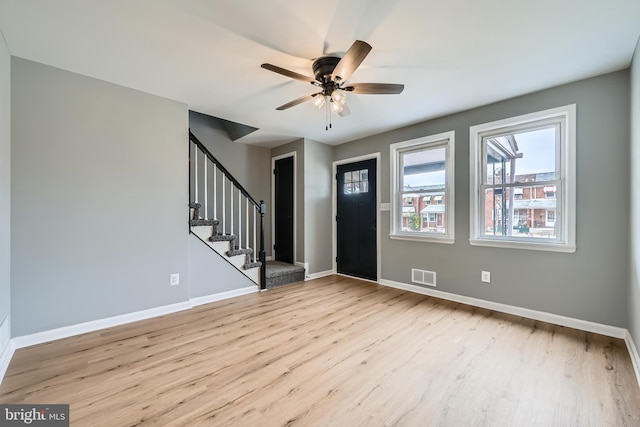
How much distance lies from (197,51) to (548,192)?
12.3 ft

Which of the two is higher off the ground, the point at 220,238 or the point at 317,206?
the point at 317,206

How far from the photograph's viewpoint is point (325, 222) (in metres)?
5.05

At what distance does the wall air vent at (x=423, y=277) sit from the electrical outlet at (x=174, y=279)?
3208 millimetres

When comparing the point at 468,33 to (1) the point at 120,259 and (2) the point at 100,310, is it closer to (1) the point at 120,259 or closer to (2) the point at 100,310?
(1) the point at 120,259

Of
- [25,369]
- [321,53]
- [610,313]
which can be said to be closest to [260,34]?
[321,53]

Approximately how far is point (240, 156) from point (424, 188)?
336 cm

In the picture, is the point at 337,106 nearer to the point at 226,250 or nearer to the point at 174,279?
the point at 226,250

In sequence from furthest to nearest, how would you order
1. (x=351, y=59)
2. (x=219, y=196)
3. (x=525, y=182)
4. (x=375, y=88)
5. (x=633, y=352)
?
(x=219, y=196) < (x=525, y=182) < (x=375, y=88) < (x=633, y=352) < (x=351, y=59)

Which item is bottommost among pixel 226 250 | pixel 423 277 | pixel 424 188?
pixel 423 277

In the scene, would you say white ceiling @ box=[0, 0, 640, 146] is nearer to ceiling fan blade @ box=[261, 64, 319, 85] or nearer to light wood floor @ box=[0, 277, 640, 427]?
ceiling fan blade @ box=[261, 64, 319, 85]

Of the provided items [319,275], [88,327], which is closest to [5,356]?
[88,327]

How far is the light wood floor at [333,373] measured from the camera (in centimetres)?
158

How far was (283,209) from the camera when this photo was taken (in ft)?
17.0

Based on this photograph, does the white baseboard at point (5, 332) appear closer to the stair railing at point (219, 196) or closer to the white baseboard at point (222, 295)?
the white baseboard at point (222, 295)
